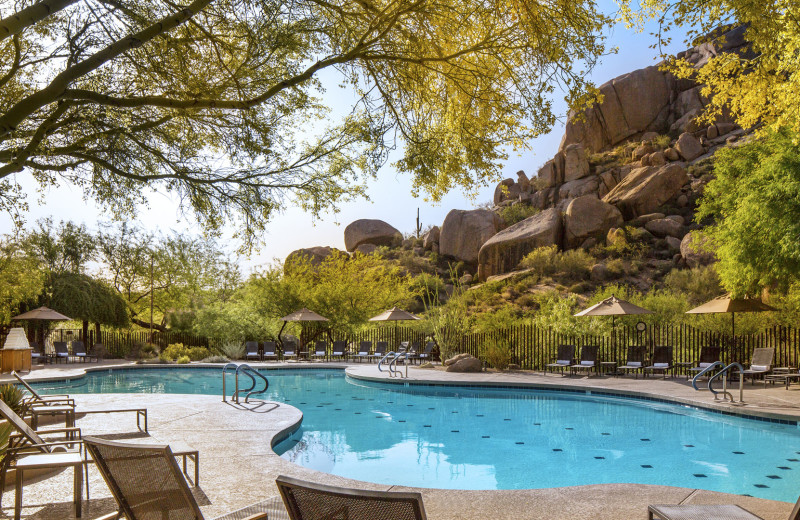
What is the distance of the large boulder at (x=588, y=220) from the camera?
32.9 metres

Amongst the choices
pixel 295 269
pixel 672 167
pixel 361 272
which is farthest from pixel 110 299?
pixel 672 167

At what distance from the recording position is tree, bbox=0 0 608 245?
612 centimetres

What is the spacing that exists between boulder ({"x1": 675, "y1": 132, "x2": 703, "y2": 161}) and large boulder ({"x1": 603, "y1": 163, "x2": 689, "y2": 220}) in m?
2.85

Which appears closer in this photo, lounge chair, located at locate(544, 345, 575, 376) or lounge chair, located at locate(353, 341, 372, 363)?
lounge chair, located at locate(544, 345, 575, 376)

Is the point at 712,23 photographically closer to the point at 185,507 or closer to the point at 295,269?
the point at 185,507

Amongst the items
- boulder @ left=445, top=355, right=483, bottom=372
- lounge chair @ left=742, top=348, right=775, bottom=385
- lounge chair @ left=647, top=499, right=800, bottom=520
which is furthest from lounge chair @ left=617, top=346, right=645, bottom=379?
lounge chair @ left=647, top=499, right=800, bottom=520

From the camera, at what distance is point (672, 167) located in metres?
33.6

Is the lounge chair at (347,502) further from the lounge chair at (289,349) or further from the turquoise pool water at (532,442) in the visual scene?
the lounge chair at (289,349)

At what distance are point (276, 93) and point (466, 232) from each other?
3077 cm

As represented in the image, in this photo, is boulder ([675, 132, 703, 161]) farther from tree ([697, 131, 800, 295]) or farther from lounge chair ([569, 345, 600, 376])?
lounge chair ([569, 345, 600, 376])

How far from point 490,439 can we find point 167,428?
14.2 feet

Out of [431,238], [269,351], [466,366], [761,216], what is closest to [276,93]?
[466,366]

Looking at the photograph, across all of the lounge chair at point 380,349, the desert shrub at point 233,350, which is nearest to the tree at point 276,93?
the lounge chair at point 380,349

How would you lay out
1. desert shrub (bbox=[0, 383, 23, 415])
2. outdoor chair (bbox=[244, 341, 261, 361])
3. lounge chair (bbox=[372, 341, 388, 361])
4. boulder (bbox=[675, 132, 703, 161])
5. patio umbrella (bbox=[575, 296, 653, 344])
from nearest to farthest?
desert shrub (bbox=[0, 383, 23, 415]) → patio umbrella (bbox=[575, 296, 653, 344]) → lounge chair (bbox=[372, 341, 388, 361]) → outdoor chair (bbox=[244, 341, 261, 361]) → boulder (bbox=[675, 132, 703, 161])
